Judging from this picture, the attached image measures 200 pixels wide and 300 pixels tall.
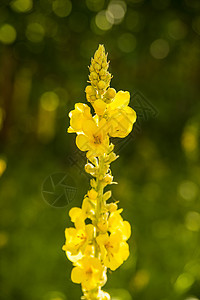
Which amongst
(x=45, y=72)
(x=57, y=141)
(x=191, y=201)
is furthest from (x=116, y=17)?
(x=57, y=141)

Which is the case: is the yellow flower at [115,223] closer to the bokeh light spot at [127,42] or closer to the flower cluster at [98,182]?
the flower cluster at [98,182]

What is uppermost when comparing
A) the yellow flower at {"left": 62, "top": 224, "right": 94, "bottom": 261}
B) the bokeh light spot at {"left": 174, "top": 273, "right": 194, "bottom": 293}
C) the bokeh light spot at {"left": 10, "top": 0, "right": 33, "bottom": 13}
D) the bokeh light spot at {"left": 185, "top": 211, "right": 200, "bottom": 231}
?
the bokeh light spot at {"left": 10, "top": 0, "right": 33, "bottom": 13}

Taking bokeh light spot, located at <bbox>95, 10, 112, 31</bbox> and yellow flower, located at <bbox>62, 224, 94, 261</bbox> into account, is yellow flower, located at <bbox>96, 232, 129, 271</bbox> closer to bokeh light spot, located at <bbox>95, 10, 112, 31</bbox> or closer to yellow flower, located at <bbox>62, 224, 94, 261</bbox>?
yellow flower, located at <bbox>62, 224, 94, 261</bbox>

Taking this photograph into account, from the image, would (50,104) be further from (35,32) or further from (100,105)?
(100,105)

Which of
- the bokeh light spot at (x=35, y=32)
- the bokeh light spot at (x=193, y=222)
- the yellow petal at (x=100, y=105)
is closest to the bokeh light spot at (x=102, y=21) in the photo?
the bokeh light spot at (x=35, y=32)

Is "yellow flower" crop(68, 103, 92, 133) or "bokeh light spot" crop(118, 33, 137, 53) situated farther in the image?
"bokeh light spot" crop(118, 33, 137, 53)

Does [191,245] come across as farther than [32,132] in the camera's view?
No

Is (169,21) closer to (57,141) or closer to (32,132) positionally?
(57,141)

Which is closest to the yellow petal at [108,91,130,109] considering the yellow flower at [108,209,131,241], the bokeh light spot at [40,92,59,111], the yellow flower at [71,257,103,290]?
the yellow flower at [108,209,131,241]
